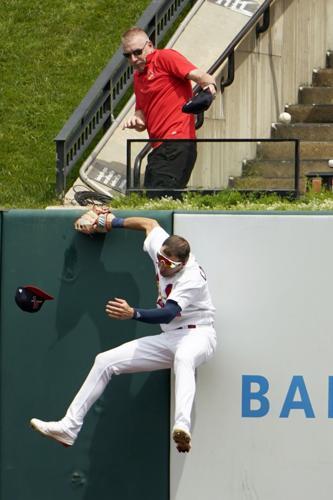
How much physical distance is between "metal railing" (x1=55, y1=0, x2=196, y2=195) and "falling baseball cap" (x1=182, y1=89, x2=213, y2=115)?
285cm

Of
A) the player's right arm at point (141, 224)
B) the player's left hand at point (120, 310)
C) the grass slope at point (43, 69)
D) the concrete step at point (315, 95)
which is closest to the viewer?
the player's left hand at point (120, 310)

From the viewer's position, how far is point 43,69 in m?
16.5

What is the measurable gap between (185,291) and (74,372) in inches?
45.9


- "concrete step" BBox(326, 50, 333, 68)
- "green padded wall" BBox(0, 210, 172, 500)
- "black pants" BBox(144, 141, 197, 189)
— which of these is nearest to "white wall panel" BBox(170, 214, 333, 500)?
"green padded wall" BBox(0, 210, 172, 500)

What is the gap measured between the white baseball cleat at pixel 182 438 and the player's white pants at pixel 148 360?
1.20 ft

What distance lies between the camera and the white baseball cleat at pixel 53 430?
10.2 metres

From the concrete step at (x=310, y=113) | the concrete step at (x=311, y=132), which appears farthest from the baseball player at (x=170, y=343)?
the concrete step at (x=310, y=113)

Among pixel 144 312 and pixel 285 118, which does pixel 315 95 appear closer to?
pixel 285 118

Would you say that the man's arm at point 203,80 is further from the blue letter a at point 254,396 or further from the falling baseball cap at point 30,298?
the blue letter a at point 254,396

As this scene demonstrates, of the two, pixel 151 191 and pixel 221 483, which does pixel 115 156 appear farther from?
pixel 221 483

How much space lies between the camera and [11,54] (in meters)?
16.8

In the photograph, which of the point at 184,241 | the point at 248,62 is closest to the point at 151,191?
the point at 184,241

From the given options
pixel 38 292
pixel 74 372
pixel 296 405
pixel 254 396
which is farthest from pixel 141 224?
pixel 296 405

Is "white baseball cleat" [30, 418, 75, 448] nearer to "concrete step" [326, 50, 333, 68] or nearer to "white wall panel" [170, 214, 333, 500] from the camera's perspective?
"white wall panel" [170, 214, 333, 500]
